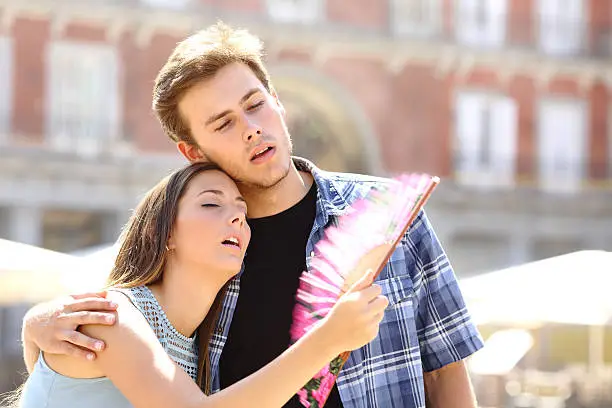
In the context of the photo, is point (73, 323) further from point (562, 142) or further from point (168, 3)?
point (562, 142)

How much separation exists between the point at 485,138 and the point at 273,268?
75.8 feet

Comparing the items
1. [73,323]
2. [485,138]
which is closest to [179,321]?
[73,323]

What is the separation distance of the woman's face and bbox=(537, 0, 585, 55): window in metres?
24.5

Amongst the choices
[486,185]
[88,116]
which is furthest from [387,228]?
[486,185]

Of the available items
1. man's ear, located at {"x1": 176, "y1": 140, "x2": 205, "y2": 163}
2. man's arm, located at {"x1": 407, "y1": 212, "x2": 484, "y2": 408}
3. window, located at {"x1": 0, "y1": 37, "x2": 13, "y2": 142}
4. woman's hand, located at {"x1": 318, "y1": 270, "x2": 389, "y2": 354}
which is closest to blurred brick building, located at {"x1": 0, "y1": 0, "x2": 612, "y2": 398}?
window, located at {"x1": 0, "y1": 37, "x2": 13, "y2": 142}

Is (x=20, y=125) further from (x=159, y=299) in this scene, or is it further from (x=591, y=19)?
(x=159, y=299)

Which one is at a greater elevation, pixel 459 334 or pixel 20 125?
pixel 459 334

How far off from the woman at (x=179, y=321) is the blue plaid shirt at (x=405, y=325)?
195 mm

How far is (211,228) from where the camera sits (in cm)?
259

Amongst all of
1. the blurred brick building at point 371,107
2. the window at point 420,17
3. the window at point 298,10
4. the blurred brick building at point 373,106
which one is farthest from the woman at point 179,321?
the window at point 420,17

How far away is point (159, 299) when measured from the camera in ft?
8.57

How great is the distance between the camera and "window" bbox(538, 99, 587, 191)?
84.5 ft

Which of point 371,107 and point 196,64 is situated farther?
point 371,107

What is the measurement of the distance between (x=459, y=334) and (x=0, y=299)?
10.2 m
